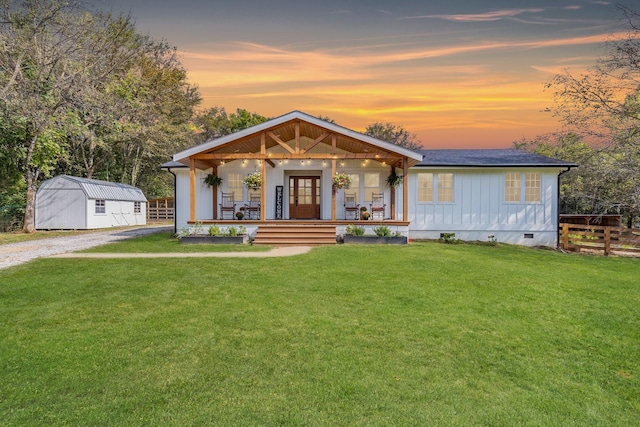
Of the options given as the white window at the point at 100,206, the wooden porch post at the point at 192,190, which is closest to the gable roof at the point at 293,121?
the wooden porch post at the point at 192,190

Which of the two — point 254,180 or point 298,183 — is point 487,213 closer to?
point 298,183

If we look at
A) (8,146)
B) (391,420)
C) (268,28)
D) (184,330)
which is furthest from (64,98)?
(391,420)

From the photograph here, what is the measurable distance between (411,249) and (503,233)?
6021 millimetres

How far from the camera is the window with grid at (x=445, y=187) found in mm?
15086

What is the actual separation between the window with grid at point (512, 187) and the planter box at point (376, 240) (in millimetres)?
5555

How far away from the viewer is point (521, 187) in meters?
14.9

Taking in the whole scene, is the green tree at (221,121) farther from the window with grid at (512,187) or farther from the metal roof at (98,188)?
the window with grid at (512,187)

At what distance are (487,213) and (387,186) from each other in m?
4.18

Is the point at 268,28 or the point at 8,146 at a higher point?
the point at 268,28

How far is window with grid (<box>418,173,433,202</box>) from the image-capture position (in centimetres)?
1516

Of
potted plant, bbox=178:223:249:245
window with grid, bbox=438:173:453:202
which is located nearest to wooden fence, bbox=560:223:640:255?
window with grid, bbox=438:173:453:202

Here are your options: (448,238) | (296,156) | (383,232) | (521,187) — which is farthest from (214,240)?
(521,187)

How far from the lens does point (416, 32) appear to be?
15453 mm

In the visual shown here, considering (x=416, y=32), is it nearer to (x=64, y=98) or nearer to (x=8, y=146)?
(x=64, y=98)
